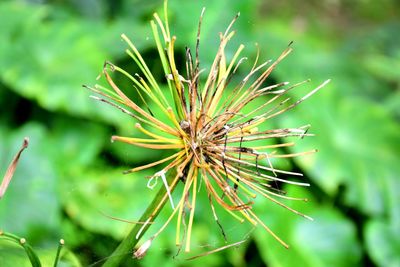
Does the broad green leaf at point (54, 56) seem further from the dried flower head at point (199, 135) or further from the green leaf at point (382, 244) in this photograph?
the dried flower head at point (199, 135)

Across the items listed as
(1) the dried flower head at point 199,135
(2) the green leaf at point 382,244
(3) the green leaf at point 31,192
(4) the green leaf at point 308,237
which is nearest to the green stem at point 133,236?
(1) the dried flower head at point 199,135

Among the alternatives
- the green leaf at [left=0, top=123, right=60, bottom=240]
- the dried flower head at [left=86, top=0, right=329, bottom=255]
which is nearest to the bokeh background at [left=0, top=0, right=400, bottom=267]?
the green leaf at [left=0, top=123, right=60, bottom=240]

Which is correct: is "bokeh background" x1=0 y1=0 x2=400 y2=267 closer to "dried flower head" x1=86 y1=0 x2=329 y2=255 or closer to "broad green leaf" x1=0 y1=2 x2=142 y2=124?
"broad green leaf" x1=0 y1=2 x2=142 y2=124

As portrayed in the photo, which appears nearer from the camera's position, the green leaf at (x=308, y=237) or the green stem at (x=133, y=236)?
the green stem at (x=133, y=236)

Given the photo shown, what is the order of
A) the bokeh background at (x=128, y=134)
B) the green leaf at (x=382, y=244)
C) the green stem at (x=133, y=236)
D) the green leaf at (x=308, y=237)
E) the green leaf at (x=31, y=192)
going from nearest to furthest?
the green stem at (x=133, y=236), the green leaf at (x=31, y=192), the bokeh background at (x=128, y=134), the green leaf at (x=308, y=237), the green leaf at (x=382, y=244)

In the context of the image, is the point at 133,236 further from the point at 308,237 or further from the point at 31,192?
the point at 308,237

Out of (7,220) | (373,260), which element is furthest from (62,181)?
(373,260)

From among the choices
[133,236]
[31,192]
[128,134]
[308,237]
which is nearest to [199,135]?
[133,236]
